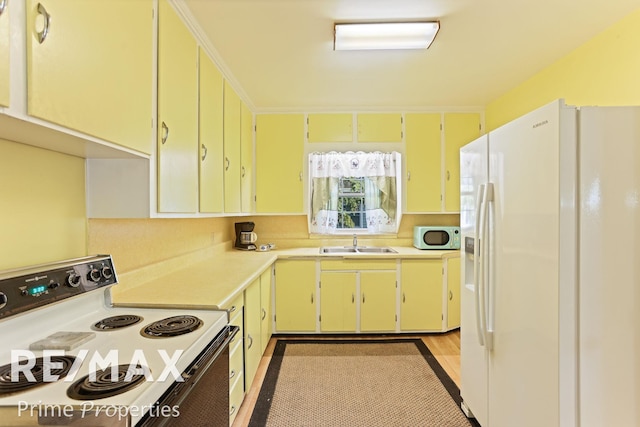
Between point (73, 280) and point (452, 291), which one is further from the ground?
point (73, 280)

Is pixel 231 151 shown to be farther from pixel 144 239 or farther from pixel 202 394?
pixel 202 394

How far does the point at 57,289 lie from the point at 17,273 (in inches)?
6.5

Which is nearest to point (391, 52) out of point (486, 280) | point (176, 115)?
point (176, 115)

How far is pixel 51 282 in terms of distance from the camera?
114cm

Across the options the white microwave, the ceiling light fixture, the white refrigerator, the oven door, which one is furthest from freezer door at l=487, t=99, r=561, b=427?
the white microwave

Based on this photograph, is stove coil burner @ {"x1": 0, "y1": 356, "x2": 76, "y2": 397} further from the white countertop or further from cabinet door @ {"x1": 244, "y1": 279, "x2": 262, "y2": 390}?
cabinet door @ {"x1": 244, "y1": 279, "x2": 262, "y2": 390}

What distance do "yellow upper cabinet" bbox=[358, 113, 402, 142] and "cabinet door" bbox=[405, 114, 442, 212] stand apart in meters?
0.11

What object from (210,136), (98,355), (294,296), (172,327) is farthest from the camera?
(294,296)

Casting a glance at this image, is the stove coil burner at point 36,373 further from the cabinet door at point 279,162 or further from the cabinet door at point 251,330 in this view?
the cabinet door at point 279,162

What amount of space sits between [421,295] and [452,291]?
1.09 feet

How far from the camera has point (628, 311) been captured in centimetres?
116

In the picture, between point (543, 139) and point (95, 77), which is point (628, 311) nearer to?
point (543, 139)

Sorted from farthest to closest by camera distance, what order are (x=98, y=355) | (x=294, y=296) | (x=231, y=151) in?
(x=294, y=296) → (x=231, y=151) → (x=98, y=355)

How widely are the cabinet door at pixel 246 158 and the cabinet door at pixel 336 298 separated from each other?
3.55ft
